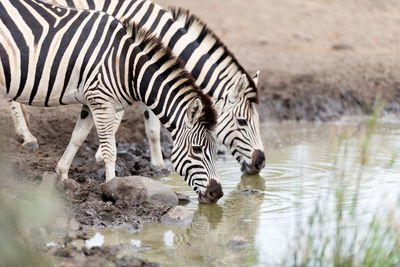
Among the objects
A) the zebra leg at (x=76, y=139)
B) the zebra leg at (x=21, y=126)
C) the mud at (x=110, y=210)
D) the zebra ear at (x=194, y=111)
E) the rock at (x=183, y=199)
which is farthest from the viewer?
the zebra leg at (x=21, y=126)

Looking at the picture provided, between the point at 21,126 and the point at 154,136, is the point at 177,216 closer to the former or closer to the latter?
the point at 154,136

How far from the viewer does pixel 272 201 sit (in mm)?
7246

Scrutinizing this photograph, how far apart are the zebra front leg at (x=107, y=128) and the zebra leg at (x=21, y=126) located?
167 cm

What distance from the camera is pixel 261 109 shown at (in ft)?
36.1

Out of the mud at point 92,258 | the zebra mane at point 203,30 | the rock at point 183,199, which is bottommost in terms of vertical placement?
the mud at point 92,258

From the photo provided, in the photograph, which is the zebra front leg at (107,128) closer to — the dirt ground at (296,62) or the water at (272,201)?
the dirt ground at (296,62)

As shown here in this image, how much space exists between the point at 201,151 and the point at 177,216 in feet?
2.33

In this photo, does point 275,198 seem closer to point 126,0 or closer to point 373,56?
point 126,0

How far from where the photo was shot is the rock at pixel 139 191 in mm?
6797

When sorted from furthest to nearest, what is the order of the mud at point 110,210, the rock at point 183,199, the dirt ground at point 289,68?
the dirt ground at point 289,68 → the rock at point 183,199 → the mud at point 110,210

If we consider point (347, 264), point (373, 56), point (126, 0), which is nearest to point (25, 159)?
point (126, 0)

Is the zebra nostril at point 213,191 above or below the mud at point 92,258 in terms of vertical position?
above

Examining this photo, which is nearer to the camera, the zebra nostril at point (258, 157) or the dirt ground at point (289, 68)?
the zebra nostril at point (258, 157)

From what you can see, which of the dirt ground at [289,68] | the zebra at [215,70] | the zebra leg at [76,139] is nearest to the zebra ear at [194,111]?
the zebra at [215,70]
